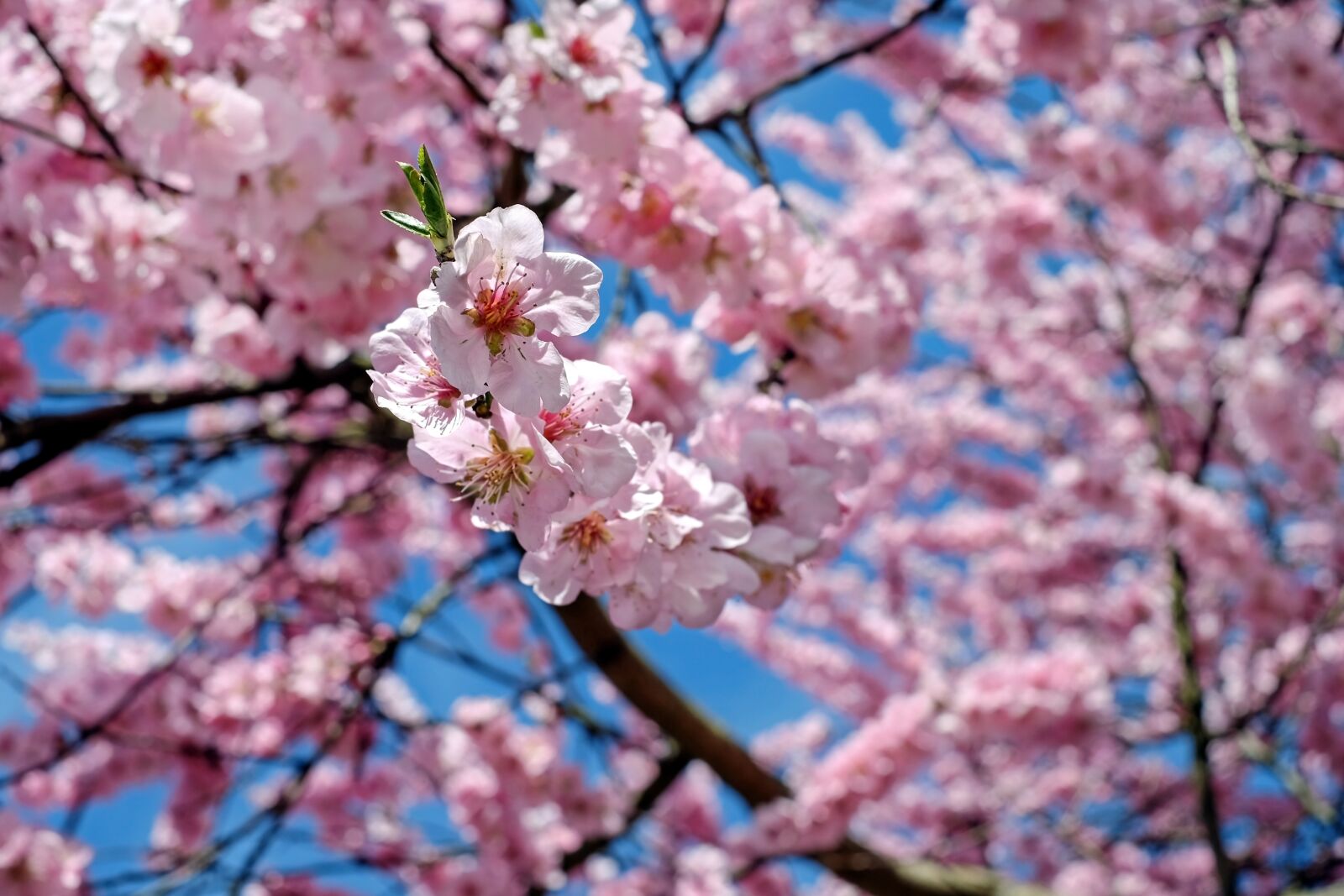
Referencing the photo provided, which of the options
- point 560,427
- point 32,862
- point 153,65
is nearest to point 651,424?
point 560,427

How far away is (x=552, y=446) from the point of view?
872 millimetres

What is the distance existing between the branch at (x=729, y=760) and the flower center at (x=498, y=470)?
162 cm

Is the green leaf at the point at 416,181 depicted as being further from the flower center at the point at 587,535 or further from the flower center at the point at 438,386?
the flower center at the point at 587,535

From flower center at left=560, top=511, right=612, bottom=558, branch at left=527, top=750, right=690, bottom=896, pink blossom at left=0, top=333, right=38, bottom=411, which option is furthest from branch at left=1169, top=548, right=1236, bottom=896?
pink blossom at left=0, top=333, right=38, bottom=411

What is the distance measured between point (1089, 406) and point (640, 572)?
611 cm

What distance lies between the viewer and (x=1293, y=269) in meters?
5.00

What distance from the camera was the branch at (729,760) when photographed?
2574 mm

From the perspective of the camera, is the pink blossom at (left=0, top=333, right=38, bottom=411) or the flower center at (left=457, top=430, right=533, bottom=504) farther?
the pink blossom at (left=0, top=333, right=38, bottom=411)

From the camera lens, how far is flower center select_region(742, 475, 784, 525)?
47.3 inches

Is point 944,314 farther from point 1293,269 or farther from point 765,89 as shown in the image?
point 765,89

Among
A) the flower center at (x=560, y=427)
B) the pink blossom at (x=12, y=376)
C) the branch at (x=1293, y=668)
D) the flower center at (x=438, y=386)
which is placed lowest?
the flower center at (x=560, y=427)

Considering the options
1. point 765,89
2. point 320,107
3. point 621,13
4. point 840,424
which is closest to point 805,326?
point 621,13

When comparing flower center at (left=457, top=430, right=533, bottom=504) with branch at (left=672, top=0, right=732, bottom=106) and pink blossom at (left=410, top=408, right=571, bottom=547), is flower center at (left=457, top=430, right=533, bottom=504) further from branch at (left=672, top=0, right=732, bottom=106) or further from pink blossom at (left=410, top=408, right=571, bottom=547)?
branch at (left=672, top=0, right=732, bottom=106)

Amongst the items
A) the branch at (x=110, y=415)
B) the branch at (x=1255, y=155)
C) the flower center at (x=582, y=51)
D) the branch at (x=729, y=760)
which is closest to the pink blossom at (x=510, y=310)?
the flower center at (x=582, y=51)
